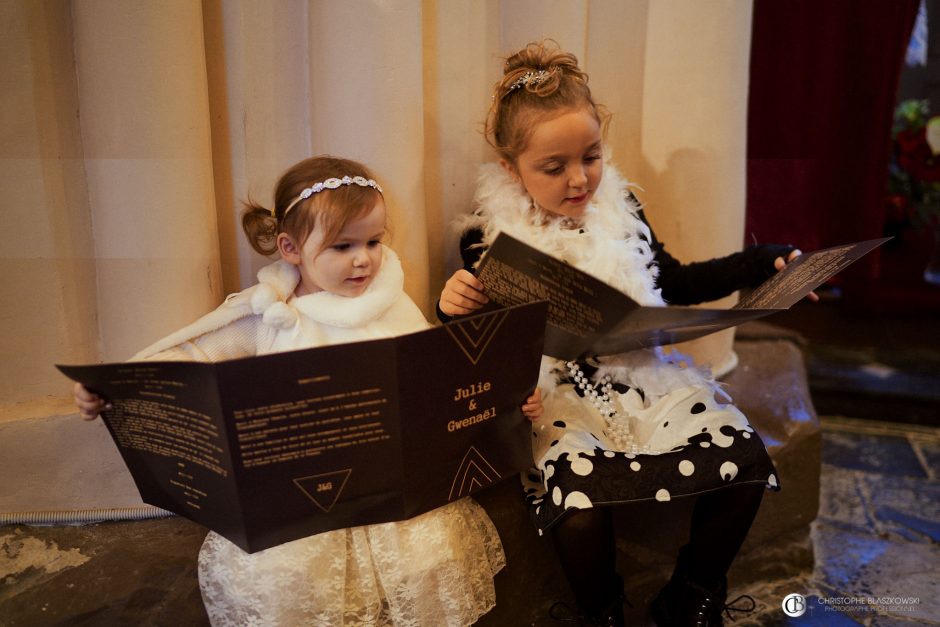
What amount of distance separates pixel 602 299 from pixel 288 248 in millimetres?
429

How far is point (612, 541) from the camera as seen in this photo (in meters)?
0.99

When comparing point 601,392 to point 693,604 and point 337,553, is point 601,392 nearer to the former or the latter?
point 693,604

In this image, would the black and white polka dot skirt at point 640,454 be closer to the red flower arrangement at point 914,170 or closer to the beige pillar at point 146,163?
the beige pillar at point 146,163

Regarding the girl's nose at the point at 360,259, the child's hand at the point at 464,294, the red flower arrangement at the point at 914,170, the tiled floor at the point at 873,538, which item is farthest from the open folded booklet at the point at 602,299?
the red flower arrangement at the point at 914,170

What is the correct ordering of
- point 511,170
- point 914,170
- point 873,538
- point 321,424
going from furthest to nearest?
point 914,170 < point 873,538 < point 511,170 < point 321,424

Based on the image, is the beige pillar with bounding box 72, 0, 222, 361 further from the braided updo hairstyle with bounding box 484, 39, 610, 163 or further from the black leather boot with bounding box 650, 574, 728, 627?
the black leather boot with bounding box 650, 574, 728, 627

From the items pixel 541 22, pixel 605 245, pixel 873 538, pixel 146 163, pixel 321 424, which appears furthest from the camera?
pixel 873 538

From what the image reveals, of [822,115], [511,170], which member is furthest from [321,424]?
[822,115]

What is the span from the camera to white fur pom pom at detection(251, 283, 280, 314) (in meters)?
0.91

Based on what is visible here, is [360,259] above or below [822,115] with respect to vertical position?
below

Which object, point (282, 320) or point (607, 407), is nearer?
point (282, 320)

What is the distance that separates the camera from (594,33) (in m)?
1.38

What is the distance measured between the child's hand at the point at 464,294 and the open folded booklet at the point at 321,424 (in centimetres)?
19

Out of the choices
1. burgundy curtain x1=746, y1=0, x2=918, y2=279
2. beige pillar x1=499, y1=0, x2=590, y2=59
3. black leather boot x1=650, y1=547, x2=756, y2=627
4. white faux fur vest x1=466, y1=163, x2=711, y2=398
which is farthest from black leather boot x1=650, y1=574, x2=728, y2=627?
burgundy curtain x1=746, y1=0, x2=918, y2=279
